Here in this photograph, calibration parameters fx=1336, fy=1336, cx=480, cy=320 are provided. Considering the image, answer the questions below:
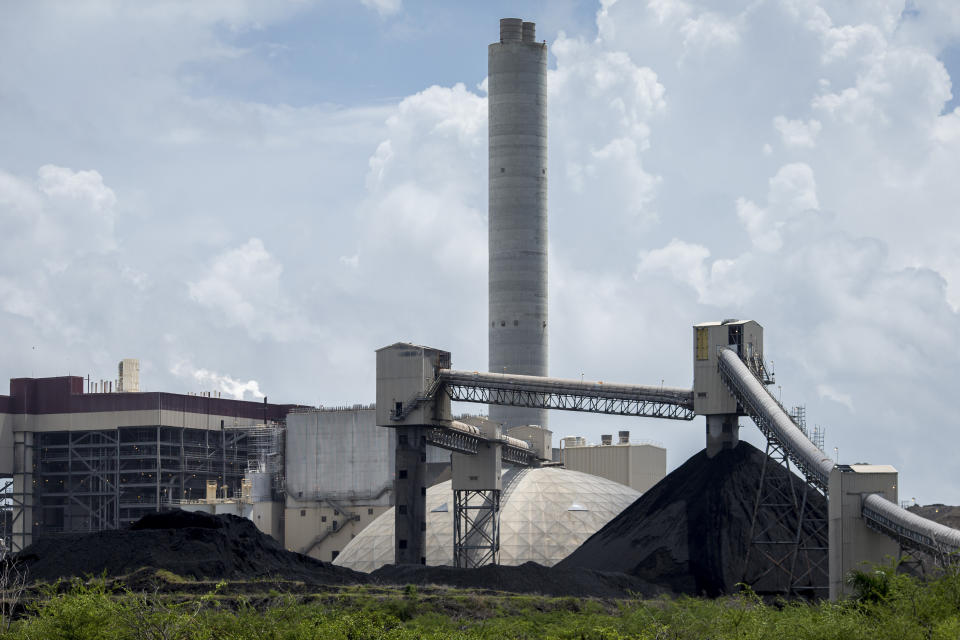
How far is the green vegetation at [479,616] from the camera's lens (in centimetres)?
3738

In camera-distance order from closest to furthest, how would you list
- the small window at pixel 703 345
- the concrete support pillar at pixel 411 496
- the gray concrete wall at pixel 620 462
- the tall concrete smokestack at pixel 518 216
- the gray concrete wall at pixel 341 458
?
the small window at pixel 703 345
the concrete support pillar at pixel 411 496
the gray concrete wall at pixel 341 458
the tall concrete smokestack at pixel 518 216
the gray concrete wall at pixel 620 462

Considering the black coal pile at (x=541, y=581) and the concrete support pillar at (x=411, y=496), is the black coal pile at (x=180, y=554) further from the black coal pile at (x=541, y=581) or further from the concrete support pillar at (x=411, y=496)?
the concrete support pillar at (x=411, y=496)

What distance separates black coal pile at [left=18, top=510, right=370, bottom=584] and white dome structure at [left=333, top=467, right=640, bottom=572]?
19350mm

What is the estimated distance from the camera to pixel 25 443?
120062 millimetres

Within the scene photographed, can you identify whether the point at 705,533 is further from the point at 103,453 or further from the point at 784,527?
the point at 103,453

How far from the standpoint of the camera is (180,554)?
63000mm

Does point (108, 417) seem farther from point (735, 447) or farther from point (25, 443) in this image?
point (735, 447)

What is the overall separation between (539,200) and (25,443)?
50.9 metres

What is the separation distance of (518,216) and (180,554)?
5778cm

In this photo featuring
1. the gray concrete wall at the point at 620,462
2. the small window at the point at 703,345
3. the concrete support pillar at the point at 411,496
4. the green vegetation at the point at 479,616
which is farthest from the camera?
the gray concrete wall at the point at 620,462

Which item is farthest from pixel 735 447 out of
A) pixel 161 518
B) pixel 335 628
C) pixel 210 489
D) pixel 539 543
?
pixel 210 489

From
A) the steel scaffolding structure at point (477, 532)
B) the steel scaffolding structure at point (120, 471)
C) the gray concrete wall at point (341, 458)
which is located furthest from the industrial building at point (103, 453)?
the steel scaffolding structure at point (477, 532)

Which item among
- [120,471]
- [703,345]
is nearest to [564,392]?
[703,345]

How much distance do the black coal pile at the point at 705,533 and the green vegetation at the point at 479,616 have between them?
8321 millimetres
